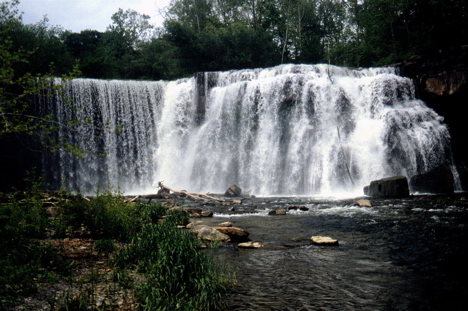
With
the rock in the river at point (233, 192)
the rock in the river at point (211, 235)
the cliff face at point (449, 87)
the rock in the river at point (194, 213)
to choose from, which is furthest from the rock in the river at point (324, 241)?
the cliff face at point (449, 87)

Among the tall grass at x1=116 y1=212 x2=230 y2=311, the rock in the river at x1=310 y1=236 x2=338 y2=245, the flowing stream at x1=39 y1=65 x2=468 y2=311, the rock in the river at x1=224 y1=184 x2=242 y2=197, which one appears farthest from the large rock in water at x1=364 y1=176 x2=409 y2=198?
the tall grass at x1=116 y1=212 x2=230 y2=311

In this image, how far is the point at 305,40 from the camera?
168ft

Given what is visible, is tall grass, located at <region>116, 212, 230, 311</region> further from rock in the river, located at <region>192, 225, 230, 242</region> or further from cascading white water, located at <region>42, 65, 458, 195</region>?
cascading white water, located at <region>42, 65, 458, 195</region>

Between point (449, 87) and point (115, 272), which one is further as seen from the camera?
point (449, 87)

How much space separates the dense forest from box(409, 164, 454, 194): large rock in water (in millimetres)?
16624

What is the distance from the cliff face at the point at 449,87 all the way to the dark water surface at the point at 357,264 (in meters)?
15.5

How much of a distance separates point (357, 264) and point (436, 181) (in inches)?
615

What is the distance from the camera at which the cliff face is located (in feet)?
78.4

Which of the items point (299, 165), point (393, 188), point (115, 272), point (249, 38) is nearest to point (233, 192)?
point (299, 165)

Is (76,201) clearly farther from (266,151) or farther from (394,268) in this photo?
(266,151)

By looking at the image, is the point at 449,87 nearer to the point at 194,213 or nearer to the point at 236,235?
the point at 194,213

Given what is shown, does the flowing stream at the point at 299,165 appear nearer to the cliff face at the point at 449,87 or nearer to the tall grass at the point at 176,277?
the tall grass at the point at 176,277

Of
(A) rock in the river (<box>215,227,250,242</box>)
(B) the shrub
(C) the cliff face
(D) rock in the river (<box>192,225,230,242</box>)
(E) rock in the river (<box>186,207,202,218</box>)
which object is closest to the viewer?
(B) the shrub

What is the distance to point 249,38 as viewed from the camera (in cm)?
4325
